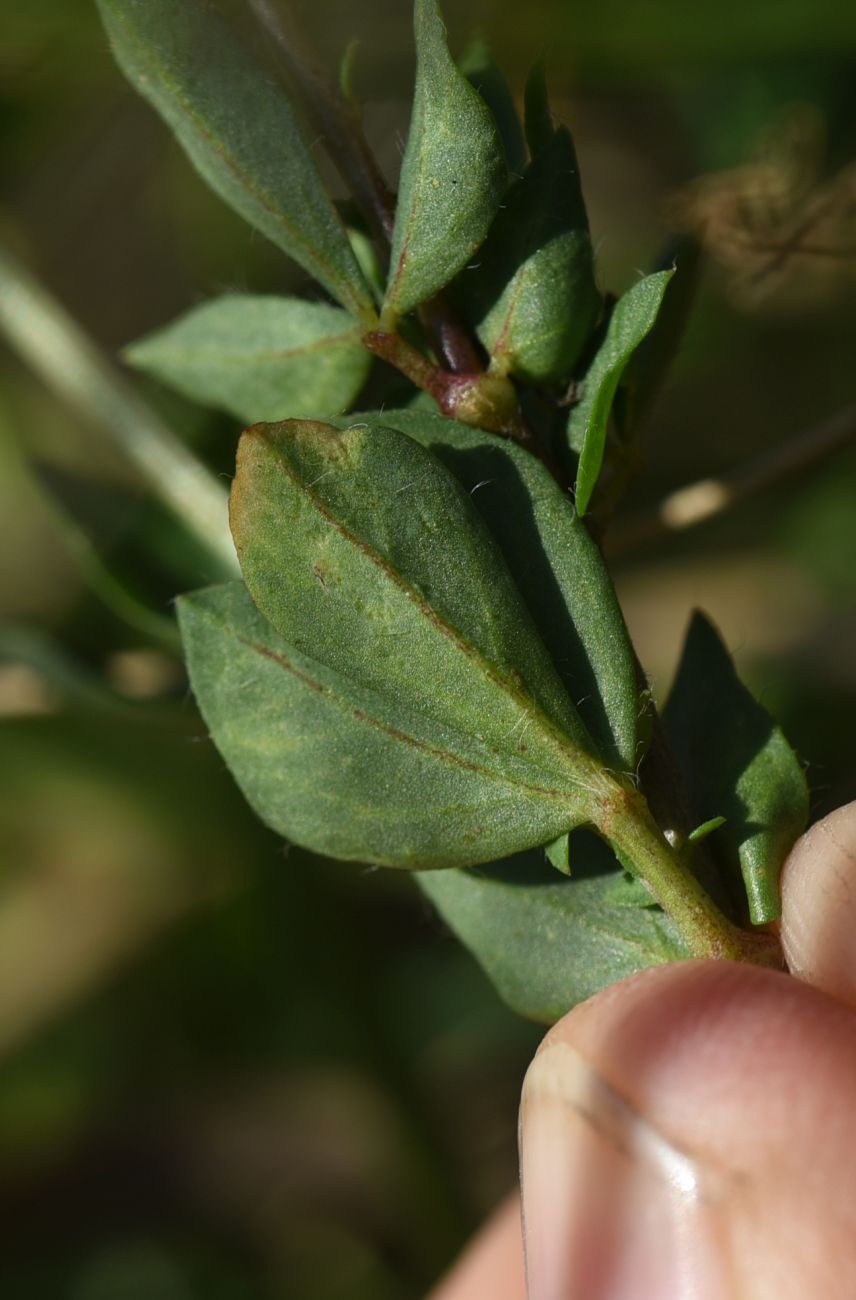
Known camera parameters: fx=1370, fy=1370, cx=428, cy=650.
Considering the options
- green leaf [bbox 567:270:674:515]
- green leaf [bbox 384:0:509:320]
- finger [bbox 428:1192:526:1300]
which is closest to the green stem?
green leaf [bbox 567:270:674:515]

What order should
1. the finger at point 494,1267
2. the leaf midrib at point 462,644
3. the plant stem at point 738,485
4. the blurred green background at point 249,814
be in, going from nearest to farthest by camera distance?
the leaf midrib at point 462,644 → the plant stem at point 738,485 → the finger at point 494,1267 → the blurred green background at point 249,814

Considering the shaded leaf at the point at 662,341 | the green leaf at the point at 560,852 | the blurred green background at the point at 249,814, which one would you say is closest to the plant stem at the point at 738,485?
the shaded leaf at the point at 662,341

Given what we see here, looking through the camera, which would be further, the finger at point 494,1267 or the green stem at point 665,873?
the finger at point 494,1267

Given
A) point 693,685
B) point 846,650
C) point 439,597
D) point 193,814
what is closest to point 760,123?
point 846,650

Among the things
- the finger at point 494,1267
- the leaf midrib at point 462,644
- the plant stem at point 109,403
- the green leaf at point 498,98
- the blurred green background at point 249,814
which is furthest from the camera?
the blurred green background at point 249,814

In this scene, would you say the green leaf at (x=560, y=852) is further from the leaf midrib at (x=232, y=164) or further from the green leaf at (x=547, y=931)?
the leaf midrib at (x=232, y=164)

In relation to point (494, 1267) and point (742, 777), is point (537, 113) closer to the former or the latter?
point (742, 777)
